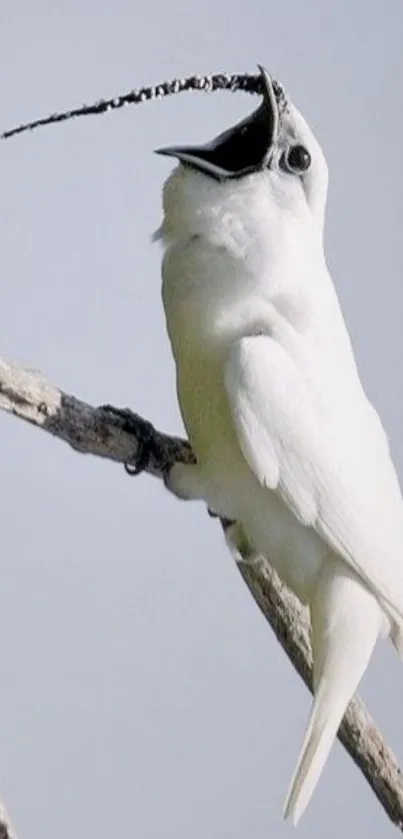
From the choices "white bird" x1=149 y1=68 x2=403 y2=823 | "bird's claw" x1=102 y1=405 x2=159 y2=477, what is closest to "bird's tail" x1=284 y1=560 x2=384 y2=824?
"white bird" x1=149 y1=68 x2=403 y2=823

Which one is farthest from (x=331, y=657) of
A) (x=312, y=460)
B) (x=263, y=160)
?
(x=263, y=160)

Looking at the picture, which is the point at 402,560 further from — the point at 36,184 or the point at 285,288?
the point at 36,184

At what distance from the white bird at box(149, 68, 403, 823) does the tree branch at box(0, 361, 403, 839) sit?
0.04 m

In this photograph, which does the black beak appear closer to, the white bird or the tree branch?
the white bird

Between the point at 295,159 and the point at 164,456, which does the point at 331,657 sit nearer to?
the point at 164,456

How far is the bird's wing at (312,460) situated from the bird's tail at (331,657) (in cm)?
1

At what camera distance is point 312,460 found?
83 centimetres

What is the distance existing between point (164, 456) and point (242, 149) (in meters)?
0.19

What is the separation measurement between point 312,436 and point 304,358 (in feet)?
0.16

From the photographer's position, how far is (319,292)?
0.87m

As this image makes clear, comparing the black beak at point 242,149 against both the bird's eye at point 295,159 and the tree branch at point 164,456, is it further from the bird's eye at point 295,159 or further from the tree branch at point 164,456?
the tree branch at point 164,456

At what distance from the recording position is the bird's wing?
81 centimetres

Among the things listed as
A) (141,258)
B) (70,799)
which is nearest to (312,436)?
(141,258)

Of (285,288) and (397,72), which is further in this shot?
(397,72)
